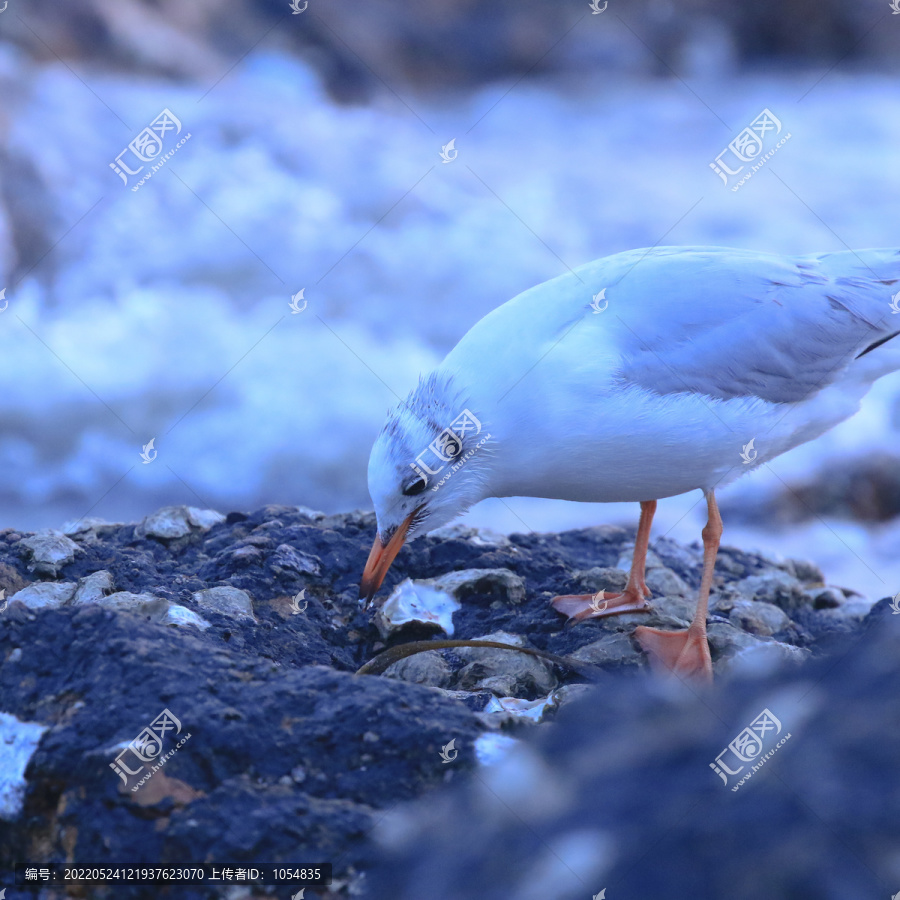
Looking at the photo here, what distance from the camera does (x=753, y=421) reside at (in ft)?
13.6

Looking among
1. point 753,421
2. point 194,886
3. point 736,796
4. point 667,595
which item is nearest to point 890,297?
point 753,421

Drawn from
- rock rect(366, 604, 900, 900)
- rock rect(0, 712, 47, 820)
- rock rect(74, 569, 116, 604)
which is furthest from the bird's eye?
rock rect(366, 604, 900, 900)

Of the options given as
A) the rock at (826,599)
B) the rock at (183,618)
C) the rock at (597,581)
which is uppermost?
the rock at (183,618)

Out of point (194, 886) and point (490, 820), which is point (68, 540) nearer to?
point (194, 886)

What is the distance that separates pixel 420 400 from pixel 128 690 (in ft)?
6.46

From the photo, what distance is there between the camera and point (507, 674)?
3240 millimetres

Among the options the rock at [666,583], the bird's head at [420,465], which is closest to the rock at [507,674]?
the bird's head at [420,465]

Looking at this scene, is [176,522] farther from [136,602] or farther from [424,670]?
[424,670]

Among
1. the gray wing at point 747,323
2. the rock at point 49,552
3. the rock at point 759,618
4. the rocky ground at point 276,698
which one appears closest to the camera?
the rocky ground at point 276,698

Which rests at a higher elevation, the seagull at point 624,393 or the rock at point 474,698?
the seagull at point 624,393

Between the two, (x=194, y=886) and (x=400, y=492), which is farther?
(x=400, y=492)

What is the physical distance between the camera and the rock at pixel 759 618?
4293 millimetres

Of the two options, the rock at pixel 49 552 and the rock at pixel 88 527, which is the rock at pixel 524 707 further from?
the rock at pixel 88 527

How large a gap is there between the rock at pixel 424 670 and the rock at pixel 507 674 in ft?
0.20
